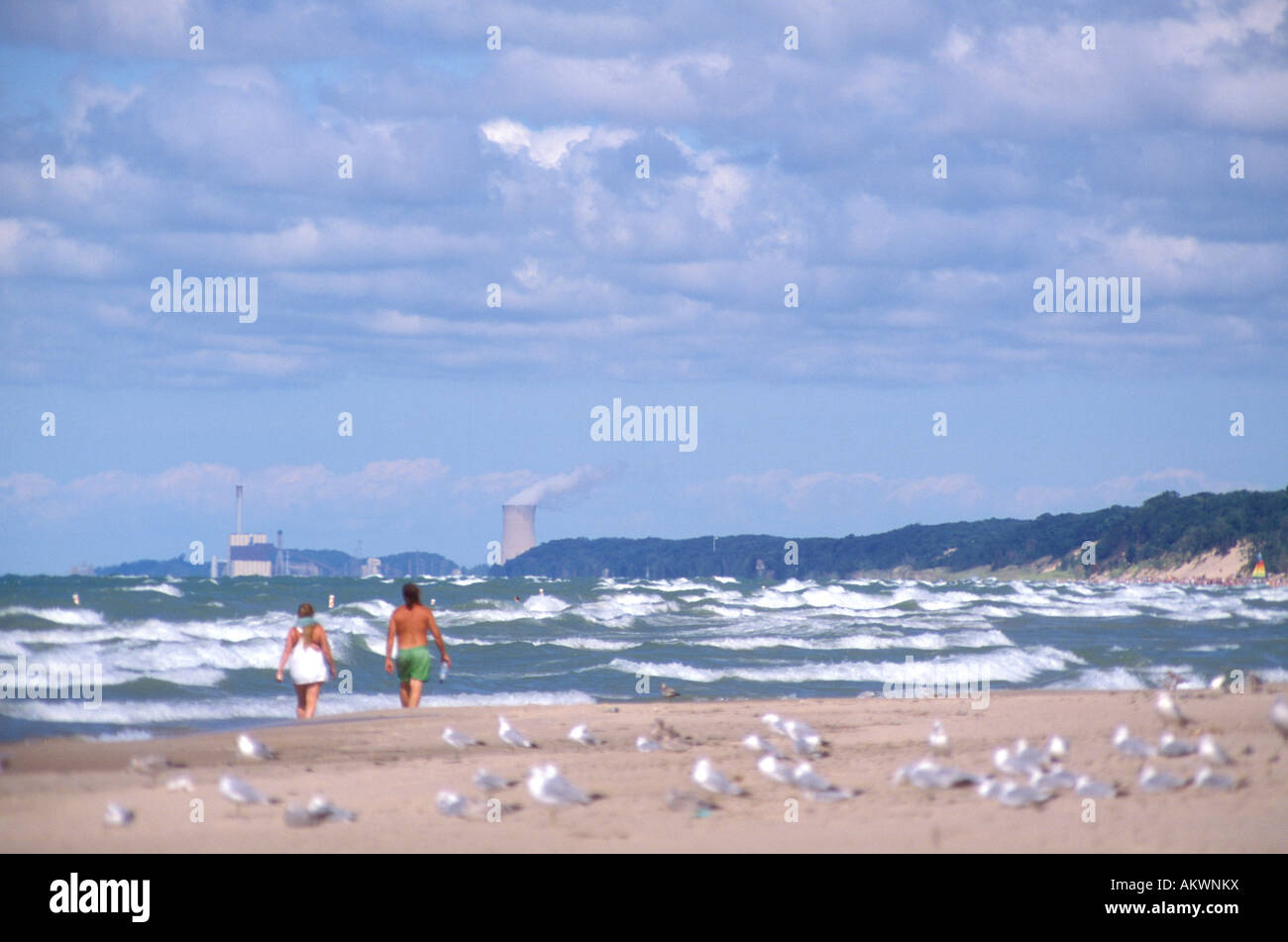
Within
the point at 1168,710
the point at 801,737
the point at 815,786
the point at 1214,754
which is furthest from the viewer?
the point at 801,737

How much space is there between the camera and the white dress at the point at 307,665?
47.4 ft

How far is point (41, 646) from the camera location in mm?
23531

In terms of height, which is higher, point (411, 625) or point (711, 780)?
point (411, 625)

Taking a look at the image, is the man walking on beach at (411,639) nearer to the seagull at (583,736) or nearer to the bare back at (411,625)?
the bare back at (411,625)

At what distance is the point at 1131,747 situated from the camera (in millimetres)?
9867

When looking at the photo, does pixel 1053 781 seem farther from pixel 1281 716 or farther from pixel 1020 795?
pixel 1281 716

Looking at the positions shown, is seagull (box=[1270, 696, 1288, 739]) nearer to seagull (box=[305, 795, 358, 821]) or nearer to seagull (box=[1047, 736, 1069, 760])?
seagull (box=[1047, 736, 1069, 760])

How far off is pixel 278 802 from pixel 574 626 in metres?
23.3

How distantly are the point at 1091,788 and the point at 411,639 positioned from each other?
812 centimetres

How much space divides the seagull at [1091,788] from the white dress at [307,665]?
835 centimetres

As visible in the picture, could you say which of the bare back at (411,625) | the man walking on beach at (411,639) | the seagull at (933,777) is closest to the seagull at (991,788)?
the seagull at (933,777)

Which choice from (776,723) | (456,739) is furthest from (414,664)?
(776,723)

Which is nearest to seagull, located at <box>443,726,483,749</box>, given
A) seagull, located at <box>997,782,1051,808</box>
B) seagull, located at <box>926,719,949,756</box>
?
seagull, located at <box>926,719,949,756</box>
